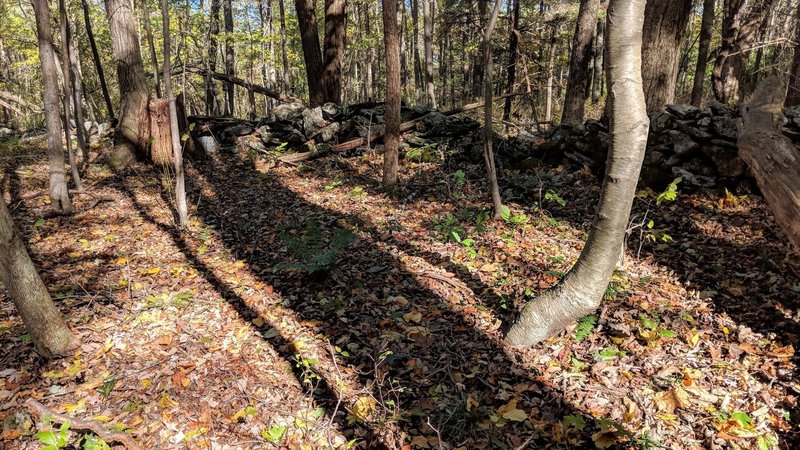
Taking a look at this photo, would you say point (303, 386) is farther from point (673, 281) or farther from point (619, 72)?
point (673, 281)

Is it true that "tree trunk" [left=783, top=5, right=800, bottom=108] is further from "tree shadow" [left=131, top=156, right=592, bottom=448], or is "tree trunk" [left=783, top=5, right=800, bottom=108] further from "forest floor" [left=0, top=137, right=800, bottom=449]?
"tree shadow" [left=131, top=156, right=592, bottom=448]

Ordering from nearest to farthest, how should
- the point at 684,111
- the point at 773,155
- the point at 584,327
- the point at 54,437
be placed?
the point at 54,437 < the point at 584,327 < the point at 773,155 < the point at 684,111

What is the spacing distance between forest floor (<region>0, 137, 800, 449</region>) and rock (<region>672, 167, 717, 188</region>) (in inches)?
7.8

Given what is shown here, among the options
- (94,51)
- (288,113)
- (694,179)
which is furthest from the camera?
(288,113)

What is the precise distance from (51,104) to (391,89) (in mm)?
5354

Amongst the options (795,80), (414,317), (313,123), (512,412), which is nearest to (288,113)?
(313,123)

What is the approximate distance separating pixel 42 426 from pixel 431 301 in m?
3.69

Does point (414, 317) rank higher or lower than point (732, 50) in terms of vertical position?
lower

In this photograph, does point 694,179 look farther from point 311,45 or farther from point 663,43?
point 311,45

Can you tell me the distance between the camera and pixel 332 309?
494 centimetres

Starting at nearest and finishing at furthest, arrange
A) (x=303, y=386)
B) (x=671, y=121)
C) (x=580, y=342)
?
1. (x=303, y=386)
2. (x=580, y=342)
3. (x=671, y=121)

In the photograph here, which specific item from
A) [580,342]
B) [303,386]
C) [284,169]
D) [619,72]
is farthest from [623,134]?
[284,169]

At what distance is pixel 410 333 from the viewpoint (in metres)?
4.54


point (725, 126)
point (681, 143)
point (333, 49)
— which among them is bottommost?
point (681, 143)
